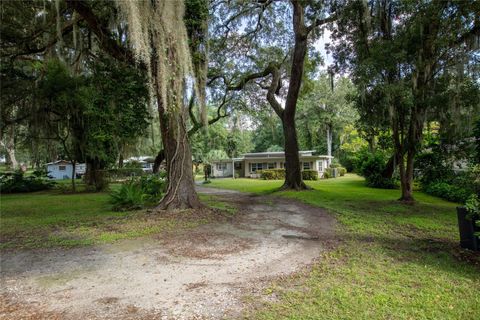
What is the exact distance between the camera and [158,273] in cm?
367

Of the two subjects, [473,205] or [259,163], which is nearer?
[473,205]

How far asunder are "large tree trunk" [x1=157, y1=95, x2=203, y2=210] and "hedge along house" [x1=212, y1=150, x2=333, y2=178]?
20.7m

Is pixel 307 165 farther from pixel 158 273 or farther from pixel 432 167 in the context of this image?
pixel 158 273

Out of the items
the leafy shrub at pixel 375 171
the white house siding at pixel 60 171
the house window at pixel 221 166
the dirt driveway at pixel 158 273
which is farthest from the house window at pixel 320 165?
the white house siding at pixel 60 171

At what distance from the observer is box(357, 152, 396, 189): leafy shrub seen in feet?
54.2

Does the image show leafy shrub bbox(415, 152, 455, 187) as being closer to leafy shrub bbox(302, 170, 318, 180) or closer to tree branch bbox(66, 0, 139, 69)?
leafy shrub bbox(302, 170, 318, 180)

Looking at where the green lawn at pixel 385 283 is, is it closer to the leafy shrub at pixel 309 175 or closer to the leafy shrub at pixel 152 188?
the leafy shrub at pixel 152 188

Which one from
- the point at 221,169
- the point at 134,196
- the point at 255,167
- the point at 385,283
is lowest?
the point at 385,283

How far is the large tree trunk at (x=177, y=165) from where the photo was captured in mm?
7383

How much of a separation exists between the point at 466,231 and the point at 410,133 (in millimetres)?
5459

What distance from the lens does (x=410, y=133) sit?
364 inches

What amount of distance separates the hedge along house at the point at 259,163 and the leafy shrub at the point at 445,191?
13203 mm

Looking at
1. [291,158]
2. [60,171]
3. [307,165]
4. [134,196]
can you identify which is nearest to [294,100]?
[291,158]

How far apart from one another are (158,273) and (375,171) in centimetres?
1645
